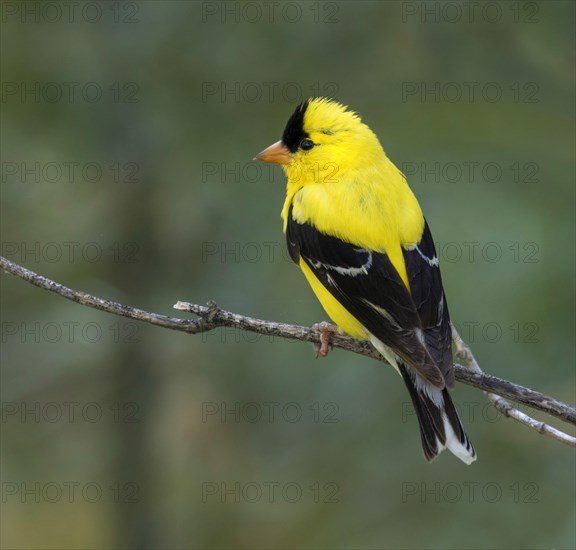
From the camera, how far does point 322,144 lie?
4.49 m

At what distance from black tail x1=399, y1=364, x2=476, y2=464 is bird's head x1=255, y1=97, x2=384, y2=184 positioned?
1136 mm

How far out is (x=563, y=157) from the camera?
463 cm

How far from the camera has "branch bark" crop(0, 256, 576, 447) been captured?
10.0 ft

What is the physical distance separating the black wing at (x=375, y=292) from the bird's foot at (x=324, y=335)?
192 mm

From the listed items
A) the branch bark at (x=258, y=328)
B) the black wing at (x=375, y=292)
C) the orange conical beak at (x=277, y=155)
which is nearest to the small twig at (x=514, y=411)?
the branch bark at (x=258, y=328)

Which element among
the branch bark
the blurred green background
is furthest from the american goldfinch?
the blurred green background

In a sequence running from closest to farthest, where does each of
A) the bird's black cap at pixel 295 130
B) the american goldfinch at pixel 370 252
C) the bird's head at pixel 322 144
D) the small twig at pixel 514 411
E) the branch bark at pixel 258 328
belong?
the small twig at pixel 514 411, the branch bark at pixel 258 328, the american goldfinch at pixel 370 252, the bird's head at pixel 322 144, the bird's black cap at pixel 295 130

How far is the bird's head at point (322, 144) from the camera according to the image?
437 cm

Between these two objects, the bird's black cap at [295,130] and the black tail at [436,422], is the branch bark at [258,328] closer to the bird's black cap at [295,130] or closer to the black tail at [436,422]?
the black tail at [436,422]

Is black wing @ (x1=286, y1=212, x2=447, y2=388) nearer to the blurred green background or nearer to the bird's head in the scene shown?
the bird's head

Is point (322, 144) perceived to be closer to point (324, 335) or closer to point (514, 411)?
point (324, 335)

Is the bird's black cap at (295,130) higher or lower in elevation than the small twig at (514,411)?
higher

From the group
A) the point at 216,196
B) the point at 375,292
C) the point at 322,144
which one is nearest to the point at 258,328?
the point at 375,292

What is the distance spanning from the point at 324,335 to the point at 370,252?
43 cm
